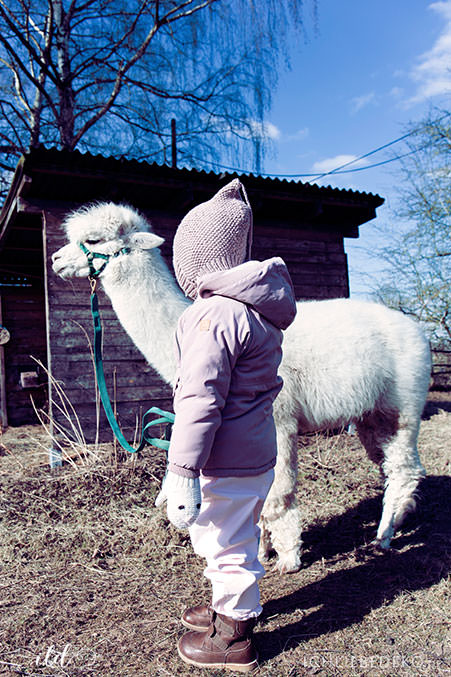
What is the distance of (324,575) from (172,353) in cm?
163

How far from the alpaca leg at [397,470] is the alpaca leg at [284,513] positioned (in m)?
0.75

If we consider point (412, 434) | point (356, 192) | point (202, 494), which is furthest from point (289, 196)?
point (202, 494)

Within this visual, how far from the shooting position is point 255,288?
1889 mm

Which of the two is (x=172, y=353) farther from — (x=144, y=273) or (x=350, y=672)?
(x=350, y=672)

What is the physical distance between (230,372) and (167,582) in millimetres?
1764

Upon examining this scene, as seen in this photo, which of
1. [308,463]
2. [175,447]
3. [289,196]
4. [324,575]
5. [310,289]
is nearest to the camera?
[175,447]

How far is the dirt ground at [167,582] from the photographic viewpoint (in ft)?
6.85

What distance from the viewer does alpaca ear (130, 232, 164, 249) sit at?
10.8 ft

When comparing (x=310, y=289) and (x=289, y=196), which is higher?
(x=289, y=196)

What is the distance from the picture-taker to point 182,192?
5953 millimetres

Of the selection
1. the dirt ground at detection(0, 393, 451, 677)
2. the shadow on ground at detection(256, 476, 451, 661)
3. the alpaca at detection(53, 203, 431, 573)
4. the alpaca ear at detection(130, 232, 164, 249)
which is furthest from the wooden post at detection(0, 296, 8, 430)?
the shadow on ground at detection(256, 476, 451, 661)

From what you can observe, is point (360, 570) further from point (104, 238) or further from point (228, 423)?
point (104, 238)

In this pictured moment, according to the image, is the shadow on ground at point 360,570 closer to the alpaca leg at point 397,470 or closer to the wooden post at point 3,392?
the alpaca leg at point 397,470

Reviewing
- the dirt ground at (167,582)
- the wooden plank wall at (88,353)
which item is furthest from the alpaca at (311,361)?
the wooden plank wall at (88,353)
